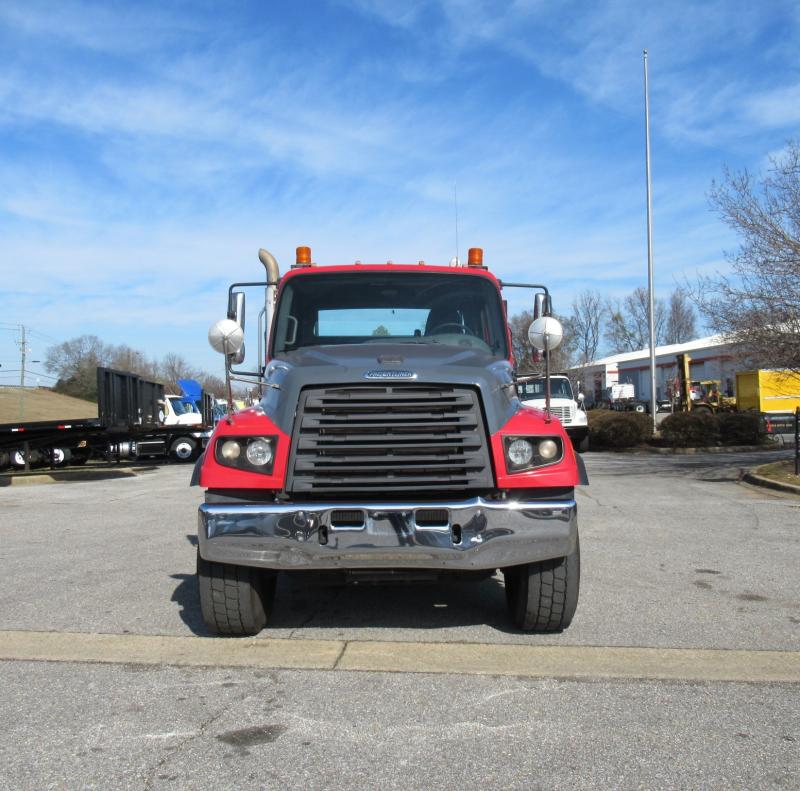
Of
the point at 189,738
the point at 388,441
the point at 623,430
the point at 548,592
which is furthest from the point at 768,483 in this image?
the point at 189,738

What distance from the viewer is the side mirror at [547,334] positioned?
17.9 feet

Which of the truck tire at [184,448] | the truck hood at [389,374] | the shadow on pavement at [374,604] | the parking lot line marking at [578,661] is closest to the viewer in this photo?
the parking lot line marking at [578,661]

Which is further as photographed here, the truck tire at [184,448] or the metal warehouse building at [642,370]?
the metal warehouse building at [642,370]

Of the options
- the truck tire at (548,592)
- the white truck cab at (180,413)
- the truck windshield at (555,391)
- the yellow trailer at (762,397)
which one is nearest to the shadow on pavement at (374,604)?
the truck tire at (548,592)

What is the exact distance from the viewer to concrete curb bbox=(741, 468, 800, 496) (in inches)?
505

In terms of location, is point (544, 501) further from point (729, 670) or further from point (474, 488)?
point (729, 670)

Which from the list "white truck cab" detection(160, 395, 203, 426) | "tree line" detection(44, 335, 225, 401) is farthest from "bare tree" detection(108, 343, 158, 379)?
"white truck cab" detection(160, 395, 203, 426)

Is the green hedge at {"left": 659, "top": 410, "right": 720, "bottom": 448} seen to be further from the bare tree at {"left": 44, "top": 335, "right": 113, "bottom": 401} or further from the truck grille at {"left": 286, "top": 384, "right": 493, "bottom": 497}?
the bare tree at {"left": 44, "top": 335, "right": 113, "bottom": 401}

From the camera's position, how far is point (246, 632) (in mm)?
4828

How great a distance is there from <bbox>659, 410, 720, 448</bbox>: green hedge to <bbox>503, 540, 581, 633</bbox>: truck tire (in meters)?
19.9

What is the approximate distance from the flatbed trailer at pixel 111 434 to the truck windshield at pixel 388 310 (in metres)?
13.9

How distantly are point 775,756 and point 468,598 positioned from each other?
2.86m

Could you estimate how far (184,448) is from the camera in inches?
997

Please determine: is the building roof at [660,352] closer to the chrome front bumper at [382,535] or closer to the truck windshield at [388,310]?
the truck windshield at [388,310]
